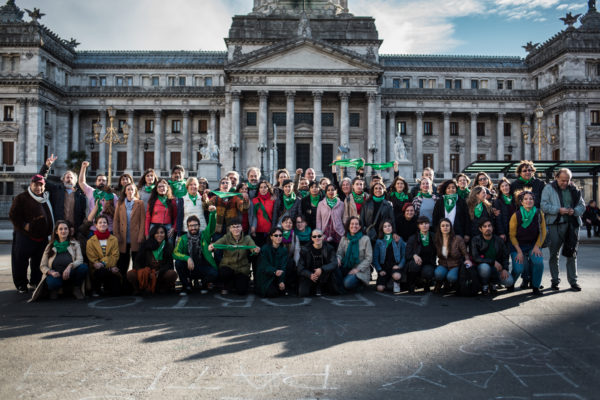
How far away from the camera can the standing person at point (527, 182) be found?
11.0 metres

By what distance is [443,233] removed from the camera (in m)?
9.70

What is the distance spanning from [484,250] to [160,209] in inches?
282

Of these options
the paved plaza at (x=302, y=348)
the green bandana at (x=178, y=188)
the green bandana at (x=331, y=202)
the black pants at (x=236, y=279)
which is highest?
the green bandana at (x=178, y=188)

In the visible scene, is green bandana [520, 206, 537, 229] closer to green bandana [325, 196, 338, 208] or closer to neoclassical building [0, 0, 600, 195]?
green bandana [325, 196, 338, 208]

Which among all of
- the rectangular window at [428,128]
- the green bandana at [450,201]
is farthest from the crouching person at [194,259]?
the rectangular window at [428,128]

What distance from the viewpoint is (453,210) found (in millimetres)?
10469

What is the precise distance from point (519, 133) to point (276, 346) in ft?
174

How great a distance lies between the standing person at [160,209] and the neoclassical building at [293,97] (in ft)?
102

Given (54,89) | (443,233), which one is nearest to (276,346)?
(443,233)

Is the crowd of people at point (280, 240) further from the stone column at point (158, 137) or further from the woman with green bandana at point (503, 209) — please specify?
the stone column at point (158, 137)

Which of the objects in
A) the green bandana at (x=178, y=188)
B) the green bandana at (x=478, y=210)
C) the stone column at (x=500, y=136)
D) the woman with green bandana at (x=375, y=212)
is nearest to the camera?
the green bandana at (x=478, y=210)

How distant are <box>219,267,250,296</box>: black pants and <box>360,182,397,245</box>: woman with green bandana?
308 cm

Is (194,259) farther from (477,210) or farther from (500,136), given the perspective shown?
(500,136)

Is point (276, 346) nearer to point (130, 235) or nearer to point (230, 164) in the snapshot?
point (130, 235)
